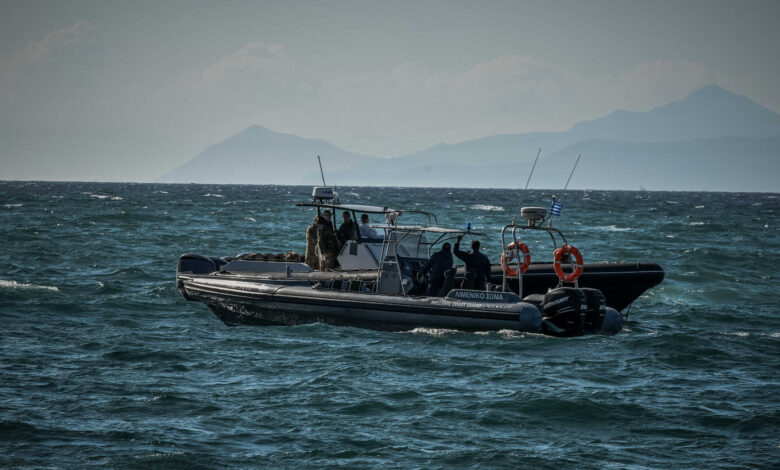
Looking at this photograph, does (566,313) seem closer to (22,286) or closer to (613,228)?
(22,286)

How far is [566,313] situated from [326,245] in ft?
18.9

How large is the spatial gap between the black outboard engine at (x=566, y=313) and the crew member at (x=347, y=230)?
4.92 m

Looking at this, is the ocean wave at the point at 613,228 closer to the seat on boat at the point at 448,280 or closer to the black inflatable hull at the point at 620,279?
the black inflatable hull at the point at 620,279

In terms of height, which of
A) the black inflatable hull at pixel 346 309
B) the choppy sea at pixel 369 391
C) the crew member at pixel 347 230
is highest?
the crew member at pixel 347 230

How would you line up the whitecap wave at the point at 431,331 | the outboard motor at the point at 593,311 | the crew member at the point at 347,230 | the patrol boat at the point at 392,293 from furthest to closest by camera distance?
the crew member at the point at 347,230 < the whitecap wave at the point at 431,331 < the outboard motor at the point at 593,311 < the patrol boat at the point at 392,293

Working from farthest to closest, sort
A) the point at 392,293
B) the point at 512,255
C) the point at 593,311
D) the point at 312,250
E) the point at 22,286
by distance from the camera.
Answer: the point at 22,286
the point at 312,250
the point at 512,255
the point at 392,293
the point at 593,311

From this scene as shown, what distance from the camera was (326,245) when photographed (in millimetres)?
17906

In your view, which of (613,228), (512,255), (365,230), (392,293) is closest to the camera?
(392,293)

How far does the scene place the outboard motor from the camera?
1436 cm

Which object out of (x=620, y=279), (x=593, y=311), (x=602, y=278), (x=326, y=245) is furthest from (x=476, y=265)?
(x=326, y=245)

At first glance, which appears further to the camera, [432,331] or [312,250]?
[312,250]

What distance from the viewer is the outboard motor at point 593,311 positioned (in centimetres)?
1436

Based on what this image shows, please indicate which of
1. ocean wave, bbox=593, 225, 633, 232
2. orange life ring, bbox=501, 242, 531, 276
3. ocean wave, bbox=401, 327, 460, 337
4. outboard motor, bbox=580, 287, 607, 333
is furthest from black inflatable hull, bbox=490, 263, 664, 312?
ocean wave, bbox=593, 225, 633, 232

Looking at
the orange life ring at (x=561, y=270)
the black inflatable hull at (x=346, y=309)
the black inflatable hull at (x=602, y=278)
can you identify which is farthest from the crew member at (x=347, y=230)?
the orange life ring at (x=561, y=270)
